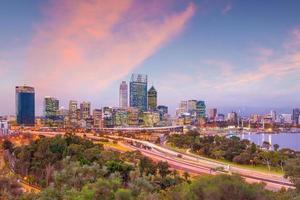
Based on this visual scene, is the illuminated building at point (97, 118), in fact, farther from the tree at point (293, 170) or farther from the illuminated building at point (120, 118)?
the tree at point (293, 170)

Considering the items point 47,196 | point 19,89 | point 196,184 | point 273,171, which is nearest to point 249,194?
point 196,184

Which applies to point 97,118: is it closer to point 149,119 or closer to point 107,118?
point 107,118

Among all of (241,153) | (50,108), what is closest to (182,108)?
(50,108)

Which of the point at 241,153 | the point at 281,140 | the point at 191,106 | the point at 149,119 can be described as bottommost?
the point at 281,140

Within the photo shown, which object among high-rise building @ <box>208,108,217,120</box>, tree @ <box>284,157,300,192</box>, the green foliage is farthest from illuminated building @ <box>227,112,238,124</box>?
tree @ <box>284,157,300,192</box>

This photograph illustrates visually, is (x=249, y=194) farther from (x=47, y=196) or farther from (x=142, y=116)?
(x=142, y=116)

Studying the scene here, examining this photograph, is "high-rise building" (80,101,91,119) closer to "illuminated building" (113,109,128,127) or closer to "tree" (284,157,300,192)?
"illuminated building" (113,109,128,127)

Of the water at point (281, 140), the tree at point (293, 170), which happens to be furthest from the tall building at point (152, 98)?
the tree at point (293, 170)
